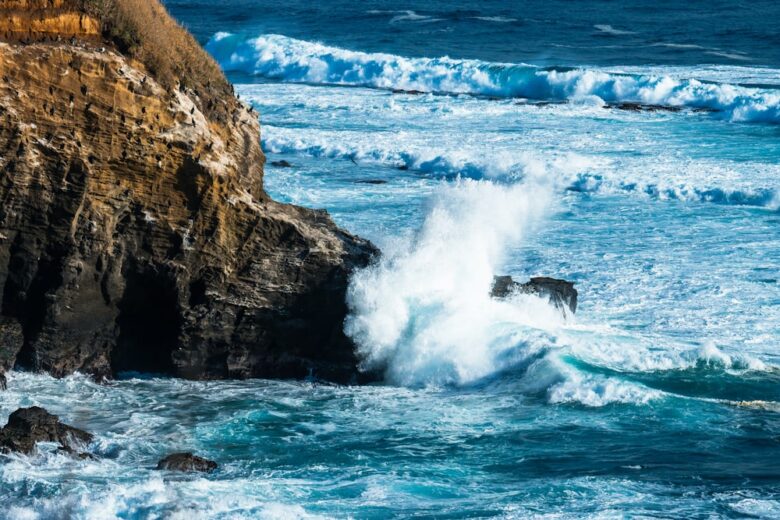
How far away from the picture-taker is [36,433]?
10.5m

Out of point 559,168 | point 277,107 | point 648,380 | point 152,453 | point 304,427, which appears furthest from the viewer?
point 277,107

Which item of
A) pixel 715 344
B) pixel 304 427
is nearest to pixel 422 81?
pixel 715 344

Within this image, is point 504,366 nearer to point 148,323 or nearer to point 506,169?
point 148,323

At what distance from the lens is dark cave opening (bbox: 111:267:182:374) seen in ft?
42.1

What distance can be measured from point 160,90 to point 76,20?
1.06 metres

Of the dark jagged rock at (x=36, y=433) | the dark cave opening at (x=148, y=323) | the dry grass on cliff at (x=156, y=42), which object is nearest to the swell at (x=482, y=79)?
the dry grass on cliff at (x=156, y=42)

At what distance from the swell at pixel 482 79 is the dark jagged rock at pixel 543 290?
20.3 meters

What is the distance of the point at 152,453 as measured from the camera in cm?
1091

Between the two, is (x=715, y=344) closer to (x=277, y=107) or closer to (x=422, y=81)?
(x=277, y=107)

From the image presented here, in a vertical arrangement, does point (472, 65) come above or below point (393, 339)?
above

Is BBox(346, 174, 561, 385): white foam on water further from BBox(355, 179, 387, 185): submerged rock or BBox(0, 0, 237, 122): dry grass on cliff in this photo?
BBox(355, 179, 387, 185): submerged rock

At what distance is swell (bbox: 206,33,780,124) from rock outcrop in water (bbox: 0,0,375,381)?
2361 cm

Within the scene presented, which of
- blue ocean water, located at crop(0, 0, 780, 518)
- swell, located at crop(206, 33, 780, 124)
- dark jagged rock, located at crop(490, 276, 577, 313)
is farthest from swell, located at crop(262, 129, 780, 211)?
swell, located at crop(206, 33, 780, 124)

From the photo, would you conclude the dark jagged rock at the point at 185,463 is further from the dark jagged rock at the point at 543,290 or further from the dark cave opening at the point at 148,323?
the dark jagged rock at the point at 543,290
